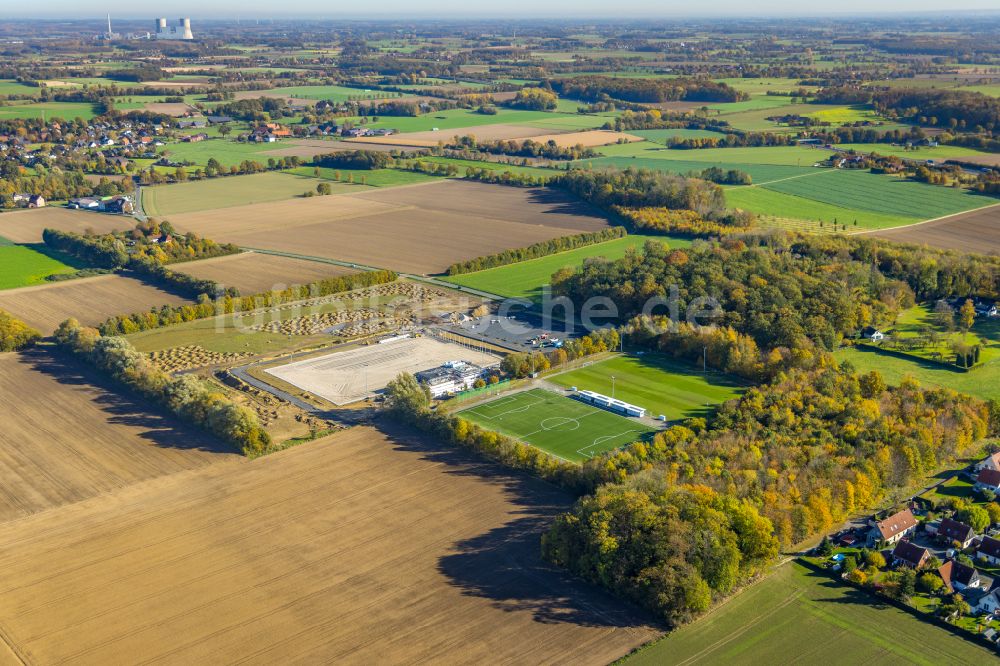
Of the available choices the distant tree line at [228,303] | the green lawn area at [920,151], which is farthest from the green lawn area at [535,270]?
the green lawn area at [920,151]

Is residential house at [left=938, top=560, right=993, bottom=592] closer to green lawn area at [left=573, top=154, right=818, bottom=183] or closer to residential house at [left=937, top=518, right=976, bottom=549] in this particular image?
residential house at [left=937, top=518, right=976, bottom=549]

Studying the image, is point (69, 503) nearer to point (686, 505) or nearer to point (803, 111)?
point (686, 505)

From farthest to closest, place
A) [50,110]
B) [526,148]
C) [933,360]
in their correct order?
[50,110] → [526,148] → [933,360]

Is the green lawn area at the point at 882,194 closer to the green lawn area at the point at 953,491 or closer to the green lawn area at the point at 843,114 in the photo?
the green lawn area at the point at 843,114

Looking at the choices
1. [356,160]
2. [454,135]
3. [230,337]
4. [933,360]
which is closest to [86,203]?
Result: [356,160]

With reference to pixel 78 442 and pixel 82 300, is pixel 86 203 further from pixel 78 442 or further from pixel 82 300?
pixel 78 442

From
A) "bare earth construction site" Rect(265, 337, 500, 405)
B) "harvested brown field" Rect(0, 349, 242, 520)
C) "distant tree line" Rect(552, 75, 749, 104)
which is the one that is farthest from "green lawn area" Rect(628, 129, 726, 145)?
"harvested brown field" Rect(0, 349, 242, 520)
